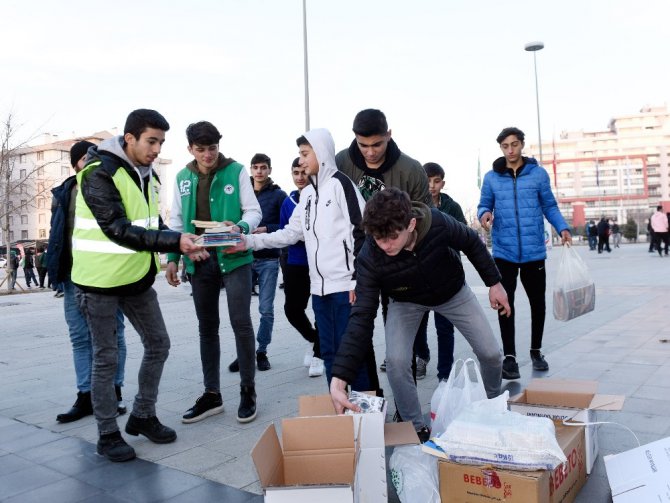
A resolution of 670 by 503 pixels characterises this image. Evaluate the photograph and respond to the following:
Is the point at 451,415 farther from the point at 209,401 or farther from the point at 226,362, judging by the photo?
the point at 226,362

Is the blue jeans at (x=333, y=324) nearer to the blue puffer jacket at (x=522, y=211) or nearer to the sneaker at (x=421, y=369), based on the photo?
the sneaker at (x=421, y=369)

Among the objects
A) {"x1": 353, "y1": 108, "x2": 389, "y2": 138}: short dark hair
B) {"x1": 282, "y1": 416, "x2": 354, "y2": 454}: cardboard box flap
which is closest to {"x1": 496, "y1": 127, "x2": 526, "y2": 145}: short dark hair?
{"x1": 353, "y1": 108, "x2": 389, "y2": 138}: short dark hair

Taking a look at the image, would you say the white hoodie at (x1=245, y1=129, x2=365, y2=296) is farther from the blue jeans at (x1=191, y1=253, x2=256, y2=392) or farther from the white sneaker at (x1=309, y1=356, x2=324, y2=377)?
the white sneaker at (x1=309, y1=356, x2=324, y2=377)

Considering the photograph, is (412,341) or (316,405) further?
(412,341)

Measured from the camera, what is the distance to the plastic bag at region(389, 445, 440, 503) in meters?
2.35

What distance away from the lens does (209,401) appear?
3.94 meters

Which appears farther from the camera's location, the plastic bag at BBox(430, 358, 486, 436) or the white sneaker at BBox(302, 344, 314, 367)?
the white sneaker at BBox(302, 344, 314, 367)

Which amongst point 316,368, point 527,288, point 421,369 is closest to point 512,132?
point 527,288

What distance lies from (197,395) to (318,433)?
2.46 meters

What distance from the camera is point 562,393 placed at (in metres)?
2.92

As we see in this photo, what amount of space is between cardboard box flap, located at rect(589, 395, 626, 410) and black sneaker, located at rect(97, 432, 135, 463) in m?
2.37

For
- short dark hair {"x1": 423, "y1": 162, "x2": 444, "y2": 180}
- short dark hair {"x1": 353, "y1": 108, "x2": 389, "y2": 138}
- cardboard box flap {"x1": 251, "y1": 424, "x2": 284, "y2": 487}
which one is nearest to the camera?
cardboard box flap {"x1": 251, "y1": 424, "x2": 284, "y2": 487}

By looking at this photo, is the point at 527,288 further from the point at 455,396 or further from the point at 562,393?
the point at 455,396

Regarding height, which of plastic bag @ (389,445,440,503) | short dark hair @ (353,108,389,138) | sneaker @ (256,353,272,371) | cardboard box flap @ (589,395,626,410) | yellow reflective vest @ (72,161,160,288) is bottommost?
sneaker @ (256,353,272,371)
